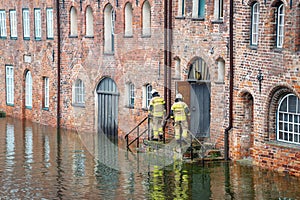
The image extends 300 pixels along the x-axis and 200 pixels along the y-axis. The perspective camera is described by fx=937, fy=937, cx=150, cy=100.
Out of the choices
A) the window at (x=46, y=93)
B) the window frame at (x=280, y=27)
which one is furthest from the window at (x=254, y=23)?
the window at (x=46, y=93)

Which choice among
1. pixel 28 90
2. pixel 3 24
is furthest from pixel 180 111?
pixel 3 24

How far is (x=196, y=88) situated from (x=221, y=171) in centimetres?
478

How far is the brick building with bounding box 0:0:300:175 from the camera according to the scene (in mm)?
27703

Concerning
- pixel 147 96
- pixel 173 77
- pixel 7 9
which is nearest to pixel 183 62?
pixel 173 77

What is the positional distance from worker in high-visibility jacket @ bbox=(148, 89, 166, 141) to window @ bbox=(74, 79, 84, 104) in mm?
7257

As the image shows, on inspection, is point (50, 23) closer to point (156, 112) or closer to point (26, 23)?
point (26, 23)

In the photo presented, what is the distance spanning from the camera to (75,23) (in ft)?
128

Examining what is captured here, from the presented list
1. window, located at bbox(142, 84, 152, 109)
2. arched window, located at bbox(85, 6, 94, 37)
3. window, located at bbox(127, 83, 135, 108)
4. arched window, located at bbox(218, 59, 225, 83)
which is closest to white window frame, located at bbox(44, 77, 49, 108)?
arched window, located at bbox(85, 6, 94, 37)

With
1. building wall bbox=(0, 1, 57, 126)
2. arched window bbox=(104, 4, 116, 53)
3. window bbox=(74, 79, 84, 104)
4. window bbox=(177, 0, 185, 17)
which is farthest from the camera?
building wall bbox=(0, 1, 57, 126)

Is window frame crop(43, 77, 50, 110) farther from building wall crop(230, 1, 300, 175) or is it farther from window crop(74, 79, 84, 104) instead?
building wall crop(230, 1, 300, 175)

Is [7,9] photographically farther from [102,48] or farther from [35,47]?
[102,48]

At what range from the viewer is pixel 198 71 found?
31.8 m

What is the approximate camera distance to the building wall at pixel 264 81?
26.8 meters

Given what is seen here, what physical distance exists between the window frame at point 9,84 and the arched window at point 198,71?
1449cm
